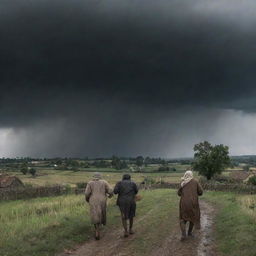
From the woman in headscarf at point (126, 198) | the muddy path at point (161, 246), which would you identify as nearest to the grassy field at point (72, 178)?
the woman in headscarf at point (126, 198)

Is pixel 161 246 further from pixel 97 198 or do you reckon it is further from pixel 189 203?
pixel 97 198

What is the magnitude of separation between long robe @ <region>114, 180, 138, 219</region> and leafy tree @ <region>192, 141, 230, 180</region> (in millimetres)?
69901

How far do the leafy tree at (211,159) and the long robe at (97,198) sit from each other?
70.3 m

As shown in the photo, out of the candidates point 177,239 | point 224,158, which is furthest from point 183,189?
point 224,158

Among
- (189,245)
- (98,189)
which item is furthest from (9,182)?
(189,245)

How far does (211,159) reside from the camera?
3371 inches

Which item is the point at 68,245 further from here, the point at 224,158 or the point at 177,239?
the point at 224,158

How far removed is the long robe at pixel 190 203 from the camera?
1591 centimetres

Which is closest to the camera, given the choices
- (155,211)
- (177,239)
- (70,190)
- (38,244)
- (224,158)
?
(38,244)

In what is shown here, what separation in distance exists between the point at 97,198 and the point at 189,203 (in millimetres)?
3658

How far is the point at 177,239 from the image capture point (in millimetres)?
16031

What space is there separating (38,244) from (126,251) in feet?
10.4

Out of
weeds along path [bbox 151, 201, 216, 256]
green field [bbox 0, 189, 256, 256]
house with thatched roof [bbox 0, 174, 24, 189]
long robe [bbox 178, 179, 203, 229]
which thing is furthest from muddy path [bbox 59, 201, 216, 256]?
house with thatched roof [bbox 0, 174, 24, 189]

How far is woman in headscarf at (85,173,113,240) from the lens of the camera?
17.0 metres
